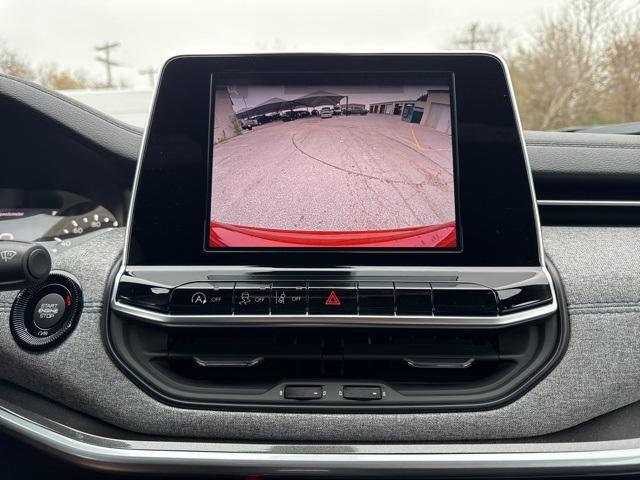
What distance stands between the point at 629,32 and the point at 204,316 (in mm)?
11869

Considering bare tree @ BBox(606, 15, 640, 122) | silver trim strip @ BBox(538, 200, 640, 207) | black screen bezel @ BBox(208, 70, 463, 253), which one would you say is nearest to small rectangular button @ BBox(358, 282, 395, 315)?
black screen bezel @ BBox(208, 70, 463, 253)

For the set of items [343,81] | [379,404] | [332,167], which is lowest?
[379,404]

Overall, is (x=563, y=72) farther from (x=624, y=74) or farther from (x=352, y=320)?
(x=352, y=320)

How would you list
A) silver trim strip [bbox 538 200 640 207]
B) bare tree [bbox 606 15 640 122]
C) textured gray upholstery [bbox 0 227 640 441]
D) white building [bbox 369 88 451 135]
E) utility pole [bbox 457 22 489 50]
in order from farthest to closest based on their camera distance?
1. bare tree [bbox 606 15 640 122]
2. utility pole [bbox 457 22 489 50]
3. silver trim strip [bbox 538 200 640 207]
4. white building [bbox 369 88 451 135]
5. textured gray upholstery [bbox 0 227 640 441]

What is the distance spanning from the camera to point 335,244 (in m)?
1.57

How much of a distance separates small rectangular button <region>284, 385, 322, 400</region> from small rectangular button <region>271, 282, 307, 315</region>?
0.21m

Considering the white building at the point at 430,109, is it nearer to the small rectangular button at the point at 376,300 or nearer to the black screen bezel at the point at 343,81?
the black screen bezel at the point at 343,81

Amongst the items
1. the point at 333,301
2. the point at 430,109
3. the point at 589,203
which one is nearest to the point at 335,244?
the point at 333,301

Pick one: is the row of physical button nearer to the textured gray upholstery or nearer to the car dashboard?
the car dashboard

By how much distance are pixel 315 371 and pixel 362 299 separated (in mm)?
252

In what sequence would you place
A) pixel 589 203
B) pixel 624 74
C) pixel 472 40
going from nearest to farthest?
pixel 589 203 → pixel 472 40 → pixel 624 74

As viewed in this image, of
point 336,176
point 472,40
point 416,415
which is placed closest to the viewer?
point 416,415

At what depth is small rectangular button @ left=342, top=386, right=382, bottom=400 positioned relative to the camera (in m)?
1.51

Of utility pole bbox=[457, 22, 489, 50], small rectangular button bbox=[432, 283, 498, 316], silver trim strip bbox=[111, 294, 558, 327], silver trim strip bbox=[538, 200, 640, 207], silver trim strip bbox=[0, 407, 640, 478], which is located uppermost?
utility pole bbox=[457, 22, 489, 50]
